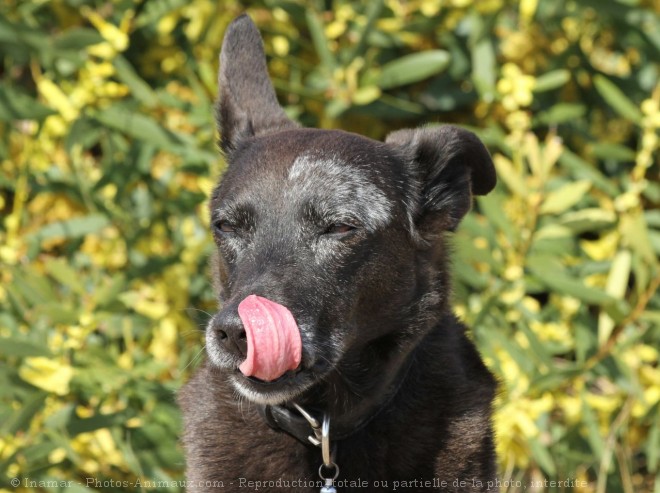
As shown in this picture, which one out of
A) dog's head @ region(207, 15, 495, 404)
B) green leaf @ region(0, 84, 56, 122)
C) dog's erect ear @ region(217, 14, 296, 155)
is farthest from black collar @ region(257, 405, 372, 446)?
green leaf @ region(0, 84, 56, 122)

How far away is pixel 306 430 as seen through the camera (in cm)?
330

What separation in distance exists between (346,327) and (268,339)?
0.42 m

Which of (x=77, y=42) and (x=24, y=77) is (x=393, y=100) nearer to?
(x=77, y=42)

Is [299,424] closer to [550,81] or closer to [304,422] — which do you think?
[304,422]


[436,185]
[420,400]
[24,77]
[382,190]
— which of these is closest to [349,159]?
[382,190]

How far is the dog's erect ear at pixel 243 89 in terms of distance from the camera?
3773mm

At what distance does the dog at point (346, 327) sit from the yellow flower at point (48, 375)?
1.08m

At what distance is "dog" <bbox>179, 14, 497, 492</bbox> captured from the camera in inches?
123

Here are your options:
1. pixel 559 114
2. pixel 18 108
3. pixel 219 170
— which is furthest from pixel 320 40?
pixel 18 108

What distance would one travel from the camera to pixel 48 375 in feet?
14.9

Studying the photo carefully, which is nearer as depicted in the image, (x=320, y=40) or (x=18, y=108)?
(x=18, y=108)

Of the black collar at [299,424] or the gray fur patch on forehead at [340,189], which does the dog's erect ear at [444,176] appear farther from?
the black collar at [299,424]

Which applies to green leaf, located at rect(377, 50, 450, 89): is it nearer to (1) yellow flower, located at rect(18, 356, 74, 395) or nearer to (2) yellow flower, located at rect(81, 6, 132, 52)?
(2) yellow flower, located at rect(81, 6, 132, 52)

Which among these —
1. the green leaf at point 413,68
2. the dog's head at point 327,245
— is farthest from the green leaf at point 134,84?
the dog's head at point 327,245
